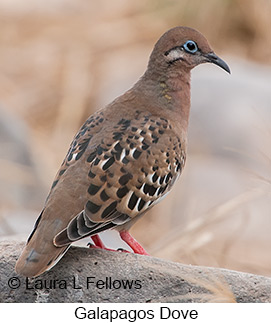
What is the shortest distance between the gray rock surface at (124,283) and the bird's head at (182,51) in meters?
1.32

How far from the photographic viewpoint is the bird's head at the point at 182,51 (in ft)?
16.3

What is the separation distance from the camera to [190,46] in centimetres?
497

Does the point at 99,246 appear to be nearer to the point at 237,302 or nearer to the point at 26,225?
the point at 237,302

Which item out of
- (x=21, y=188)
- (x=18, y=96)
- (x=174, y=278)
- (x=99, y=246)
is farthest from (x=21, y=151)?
(x=174, y=278)

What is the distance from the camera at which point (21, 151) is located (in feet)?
28.6

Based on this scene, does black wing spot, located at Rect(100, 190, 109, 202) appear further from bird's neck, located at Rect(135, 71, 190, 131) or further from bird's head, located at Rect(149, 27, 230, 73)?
bird's head, located at Rect(149, 27, 230, 73)

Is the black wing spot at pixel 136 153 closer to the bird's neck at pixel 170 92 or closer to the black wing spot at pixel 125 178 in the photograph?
the black wing spot at pixel 125 178

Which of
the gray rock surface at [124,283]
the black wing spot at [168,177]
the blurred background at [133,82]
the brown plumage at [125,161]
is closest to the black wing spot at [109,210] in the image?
the brown plumage at [125,161]

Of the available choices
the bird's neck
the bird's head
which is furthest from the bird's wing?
the bird's head

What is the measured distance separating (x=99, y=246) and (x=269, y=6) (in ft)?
27.0

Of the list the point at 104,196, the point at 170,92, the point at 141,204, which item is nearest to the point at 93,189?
the point at 104,196

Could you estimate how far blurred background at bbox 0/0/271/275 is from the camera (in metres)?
7.07

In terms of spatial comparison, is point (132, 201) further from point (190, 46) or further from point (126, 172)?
point (190, 46)

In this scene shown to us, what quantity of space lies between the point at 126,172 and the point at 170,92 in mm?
758
